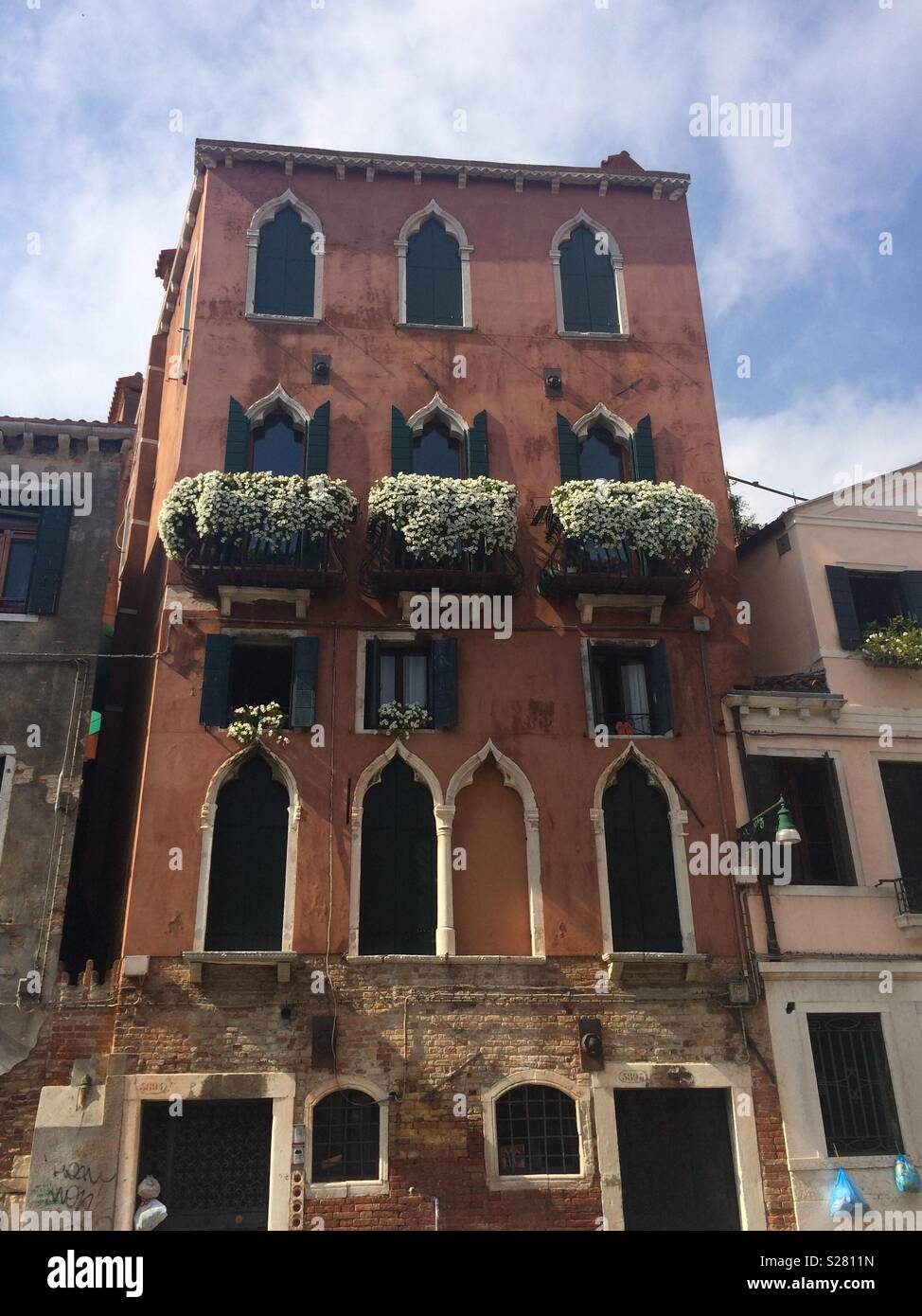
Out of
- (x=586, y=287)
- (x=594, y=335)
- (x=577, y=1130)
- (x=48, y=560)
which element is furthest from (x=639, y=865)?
(x=586, y=287)

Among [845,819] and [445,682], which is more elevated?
[445,682]

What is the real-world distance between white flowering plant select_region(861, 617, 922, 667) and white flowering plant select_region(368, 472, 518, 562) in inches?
232

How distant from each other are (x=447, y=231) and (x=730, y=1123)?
1524cm

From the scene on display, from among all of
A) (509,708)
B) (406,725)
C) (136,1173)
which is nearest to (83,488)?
(406,725)

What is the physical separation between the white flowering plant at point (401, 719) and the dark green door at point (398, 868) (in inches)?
18.7

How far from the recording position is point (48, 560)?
16.2 metres

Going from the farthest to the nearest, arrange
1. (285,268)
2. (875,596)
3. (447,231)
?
1. (447,231)
2. (285,268)
3. (875,596)

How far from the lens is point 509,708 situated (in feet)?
50.7

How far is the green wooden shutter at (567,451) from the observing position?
16969 millimetres

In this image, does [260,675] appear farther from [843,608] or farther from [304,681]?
[843,608]

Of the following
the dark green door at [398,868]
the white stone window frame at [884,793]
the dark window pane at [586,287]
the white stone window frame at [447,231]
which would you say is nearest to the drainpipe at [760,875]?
the white stone window frame at [884,793]

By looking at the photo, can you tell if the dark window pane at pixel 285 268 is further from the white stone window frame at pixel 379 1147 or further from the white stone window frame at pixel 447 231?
the white stone window frame at pixel 379 1147
